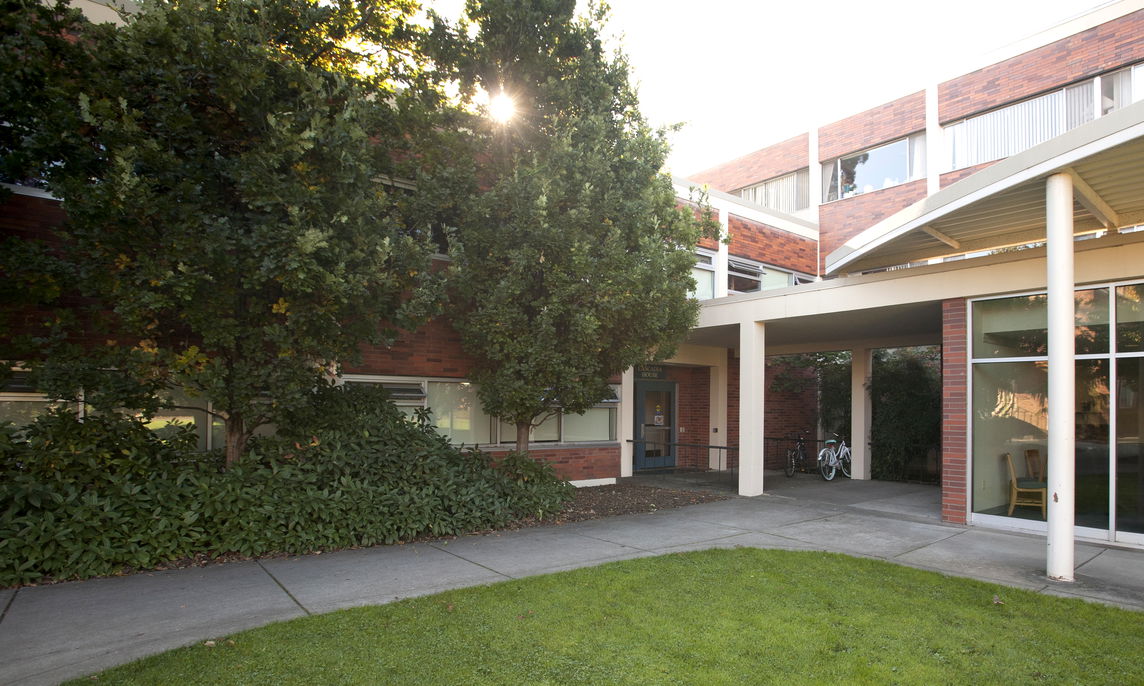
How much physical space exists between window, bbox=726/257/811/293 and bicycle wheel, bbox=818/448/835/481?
12.3 ft

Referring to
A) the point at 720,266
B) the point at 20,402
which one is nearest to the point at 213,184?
the point at 20,402

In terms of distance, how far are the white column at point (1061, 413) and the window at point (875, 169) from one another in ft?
36.0

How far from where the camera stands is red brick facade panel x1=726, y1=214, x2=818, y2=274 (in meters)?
15.0

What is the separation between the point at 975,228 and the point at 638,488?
6.46m

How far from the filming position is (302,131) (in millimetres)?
6641

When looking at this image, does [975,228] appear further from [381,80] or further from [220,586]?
[220,586]

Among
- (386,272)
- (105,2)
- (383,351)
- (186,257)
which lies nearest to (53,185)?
(186,257)

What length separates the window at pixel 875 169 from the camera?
1611 cm

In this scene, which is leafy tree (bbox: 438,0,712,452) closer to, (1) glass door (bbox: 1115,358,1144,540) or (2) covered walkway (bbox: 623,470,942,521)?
(2) covered walkway (bbox: 623,470,942,521)

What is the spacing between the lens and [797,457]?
52.7 feet

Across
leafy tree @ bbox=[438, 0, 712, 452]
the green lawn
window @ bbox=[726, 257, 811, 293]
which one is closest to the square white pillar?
window @ bbox=[726, 257, 811, 293]

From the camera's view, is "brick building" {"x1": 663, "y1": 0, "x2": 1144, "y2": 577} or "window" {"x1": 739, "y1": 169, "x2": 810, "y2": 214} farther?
"window" {"x1": 739, "y1": 169, "x2": 810, "y2": 214}

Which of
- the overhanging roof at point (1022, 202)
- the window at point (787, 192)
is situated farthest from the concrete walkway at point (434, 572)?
the window at point (787, 192)

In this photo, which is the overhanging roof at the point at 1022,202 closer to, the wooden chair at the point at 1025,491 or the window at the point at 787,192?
the wooden chair at the point at 1025,491
